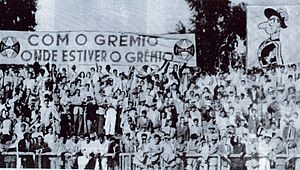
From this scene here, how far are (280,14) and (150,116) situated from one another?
0.59 m

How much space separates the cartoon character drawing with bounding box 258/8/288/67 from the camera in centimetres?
211

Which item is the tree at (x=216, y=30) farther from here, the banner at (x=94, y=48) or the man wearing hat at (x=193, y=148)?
the man wearing hat at (x=193, y=148)

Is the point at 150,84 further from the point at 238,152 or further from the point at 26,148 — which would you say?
the point at 26,148

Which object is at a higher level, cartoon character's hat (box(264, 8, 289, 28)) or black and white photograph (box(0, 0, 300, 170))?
cartoon character's hat (box(264, 8, 289, 28))

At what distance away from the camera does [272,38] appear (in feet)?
6.94

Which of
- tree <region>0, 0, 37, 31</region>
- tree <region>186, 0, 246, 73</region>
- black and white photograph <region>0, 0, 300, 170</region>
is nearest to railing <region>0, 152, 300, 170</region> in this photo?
black and white photograph <region>0, 0, 300, 170</region>

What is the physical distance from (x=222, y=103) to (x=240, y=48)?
205 mm

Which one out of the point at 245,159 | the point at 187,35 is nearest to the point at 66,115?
the point at 187,35

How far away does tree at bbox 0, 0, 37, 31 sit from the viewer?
214cm

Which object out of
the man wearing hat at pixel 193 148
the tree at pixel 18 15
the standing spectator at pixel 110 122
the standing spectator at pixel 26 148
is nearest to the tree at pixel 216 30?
the man wearing hat at pixel 193 148

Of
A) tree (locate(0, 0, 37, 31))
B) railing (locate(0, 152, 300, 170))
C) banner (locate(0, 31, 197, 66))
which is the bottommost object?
railing (locate(0, 152, 300, 170))

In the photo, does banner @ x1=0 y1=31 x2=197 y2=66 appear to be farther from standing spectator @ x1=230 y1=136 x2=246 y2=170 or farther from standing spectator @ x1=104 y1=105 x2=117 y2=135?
standing spectator @ x1=230 y1=136 x2=246 y2=170

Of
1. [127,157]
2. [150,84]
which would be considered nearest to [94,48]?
[150,84]

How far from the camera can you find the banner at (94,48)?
6.97 ft
